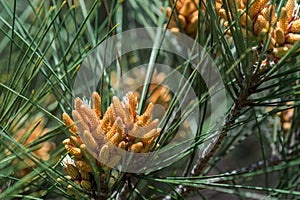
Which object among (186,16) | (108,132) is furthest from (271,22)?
(186,16)

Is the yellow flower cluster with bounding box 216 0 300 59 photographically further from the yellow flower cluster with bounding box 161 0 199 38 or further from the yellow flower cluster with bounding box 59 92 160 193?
the yellow flower cluster with bounding box 161 0 199 38

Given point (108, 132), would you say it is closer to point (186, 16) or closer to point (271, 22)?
point (271, 22)

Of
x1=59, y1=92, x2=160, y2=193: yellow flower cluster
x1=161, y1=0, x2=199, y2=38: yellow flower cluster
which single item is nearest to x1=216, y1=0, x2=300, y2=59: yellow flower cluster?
x1=59, y1=92, x2=160, y2=193: yellow flower cluster

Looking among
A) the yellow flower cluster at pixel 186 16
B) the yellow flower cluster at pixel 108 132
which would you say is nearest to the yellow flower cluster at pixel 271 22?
the yellow flower cluster at pixel 108 132

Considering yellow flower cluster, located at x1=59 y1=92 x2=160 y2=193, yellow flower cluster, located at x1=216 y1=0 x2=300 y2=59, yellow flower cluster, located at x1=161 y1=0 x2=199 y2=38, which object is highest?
yellow flower cluster, located at x1=161 y1=0 x2=199 y2=38

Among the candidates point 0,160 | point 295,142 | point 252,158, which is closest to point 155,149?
point 0,160

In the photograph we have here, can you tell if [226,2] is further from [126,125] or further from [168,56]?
[168,56]
